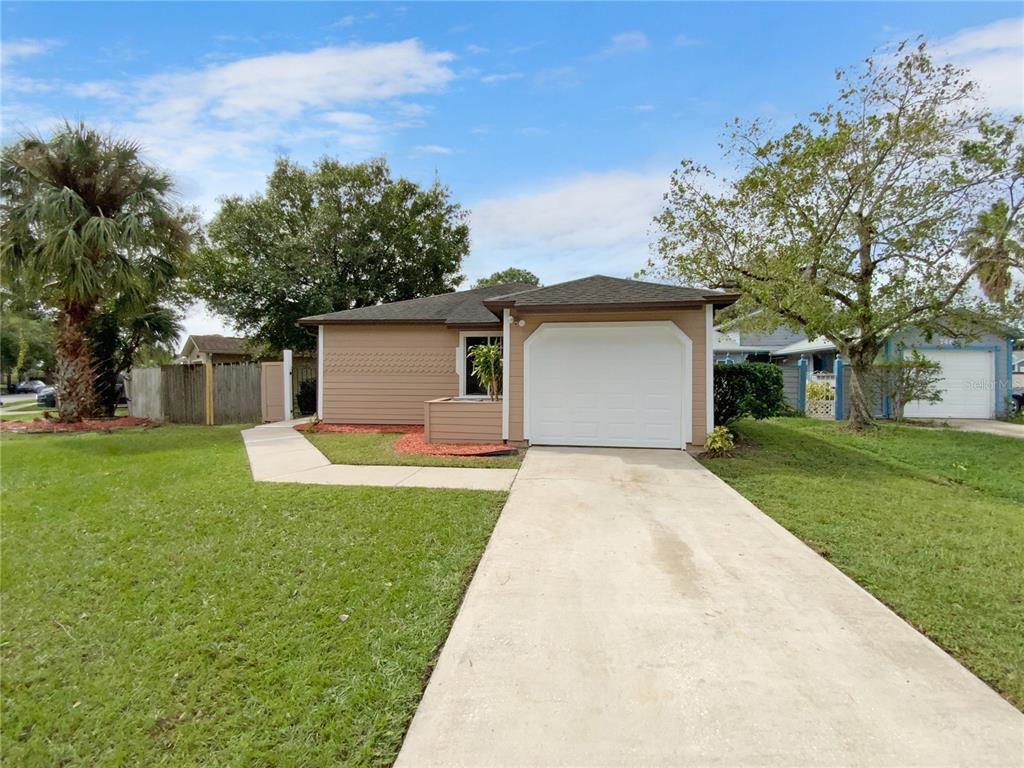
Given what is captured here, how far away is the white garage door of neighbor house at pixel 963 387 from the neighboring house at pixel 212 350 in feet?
111

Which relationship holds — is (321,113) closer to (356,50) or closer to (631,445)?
(356,50)

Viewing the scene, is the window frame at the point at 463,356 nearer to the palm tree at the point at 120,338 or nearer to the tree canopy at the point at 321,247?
the palm tree at the point at 120,338

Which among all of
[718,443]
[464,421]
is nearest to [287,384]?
[464,421]

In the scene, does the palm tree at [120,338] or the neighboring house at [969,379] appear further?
the neighboring house at [969,379]

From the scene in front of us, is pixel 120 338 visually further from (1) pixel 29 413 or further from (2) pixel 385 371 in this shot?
(2) pixel 385 371

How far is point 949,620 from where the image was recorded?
9.73ft

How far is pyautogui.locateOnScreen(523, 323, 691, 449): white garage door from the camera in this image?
27.6 feet

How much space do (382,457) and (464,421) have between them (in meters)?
1.80

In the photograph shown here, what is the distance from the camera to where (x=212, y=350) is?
99.9ft

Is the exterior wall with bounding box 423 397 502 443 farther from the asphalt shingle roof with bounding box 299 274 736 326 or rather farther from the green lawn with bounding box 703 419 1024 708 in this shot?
the green lawn with bounding box 703 419 1024 708

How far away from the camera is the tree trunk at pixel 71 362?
11906 millimetres

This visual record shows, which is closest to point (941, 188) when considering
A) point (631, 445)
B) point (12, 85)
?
point (631, 445)

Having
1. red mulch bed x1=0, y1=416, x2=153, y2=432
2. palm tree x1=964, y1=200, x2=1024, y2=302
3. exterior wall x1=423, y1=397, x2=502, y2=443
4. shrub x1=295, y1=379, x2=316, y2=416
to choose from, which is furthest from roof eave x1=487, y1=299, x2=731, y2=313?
red mulch bed x1=0, y1=416, x2=153, y2=432

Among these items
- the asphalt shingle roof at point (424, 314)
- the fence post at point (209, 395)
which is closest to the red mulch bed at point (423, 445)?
the asphalt shingle roof at point (424, 314)
